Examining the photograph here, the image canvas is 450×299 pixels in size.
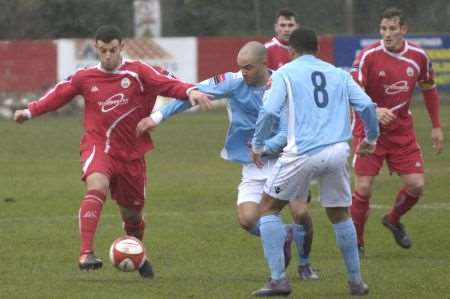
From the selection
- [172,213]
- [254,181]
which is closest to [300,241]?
[254,181]

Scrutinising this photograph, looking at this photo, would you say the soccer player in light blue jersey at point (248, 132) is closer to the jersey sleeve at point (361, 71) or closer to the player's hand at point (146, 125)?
the player's hand at point (146, 125)

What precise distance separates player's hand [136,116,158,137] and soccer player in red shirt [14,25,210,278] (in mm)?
390

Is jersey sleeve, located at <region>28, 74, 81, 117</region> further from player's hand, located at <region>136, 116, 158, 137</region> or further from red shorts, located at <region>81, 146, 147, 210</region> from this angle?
player's hand, located at <region>136, 116, 158, 137</region>

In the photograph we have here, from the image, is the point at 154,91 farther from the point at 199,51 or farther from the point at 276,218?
the point at 199,51

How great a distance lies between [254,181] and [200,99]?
83cm

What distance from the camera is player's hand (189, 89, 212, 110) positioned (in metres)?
9.13

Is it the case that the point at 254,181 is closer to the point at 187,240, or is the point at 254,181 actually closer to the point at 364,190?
the point at 364,190

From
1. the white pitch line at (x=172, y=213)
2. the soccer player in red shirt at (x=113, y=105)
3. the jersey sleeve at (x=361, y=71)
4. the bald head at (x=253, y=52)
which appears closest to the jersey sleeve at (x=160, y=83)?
the soccer player in red shirt at (x=113, y=105)

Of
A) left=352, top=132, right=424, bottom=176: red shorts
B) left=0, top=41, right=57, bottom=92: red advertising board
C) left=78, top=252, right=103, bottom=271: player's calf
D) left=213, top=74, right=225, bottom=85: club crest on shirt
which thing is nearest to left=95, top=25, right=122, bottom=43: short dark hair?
left=213, top=74, right=225, bottom=85: club crest on shirt

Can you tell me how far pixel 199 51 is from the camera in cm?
3077

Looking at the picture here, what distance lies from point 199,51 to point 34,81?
400 cm

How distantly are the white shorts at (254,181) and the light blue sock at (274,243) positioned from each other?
106 centimetres

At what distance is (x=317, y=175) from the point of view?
8.45 meters

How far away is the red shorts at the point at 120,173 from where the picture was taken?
9.63 m
